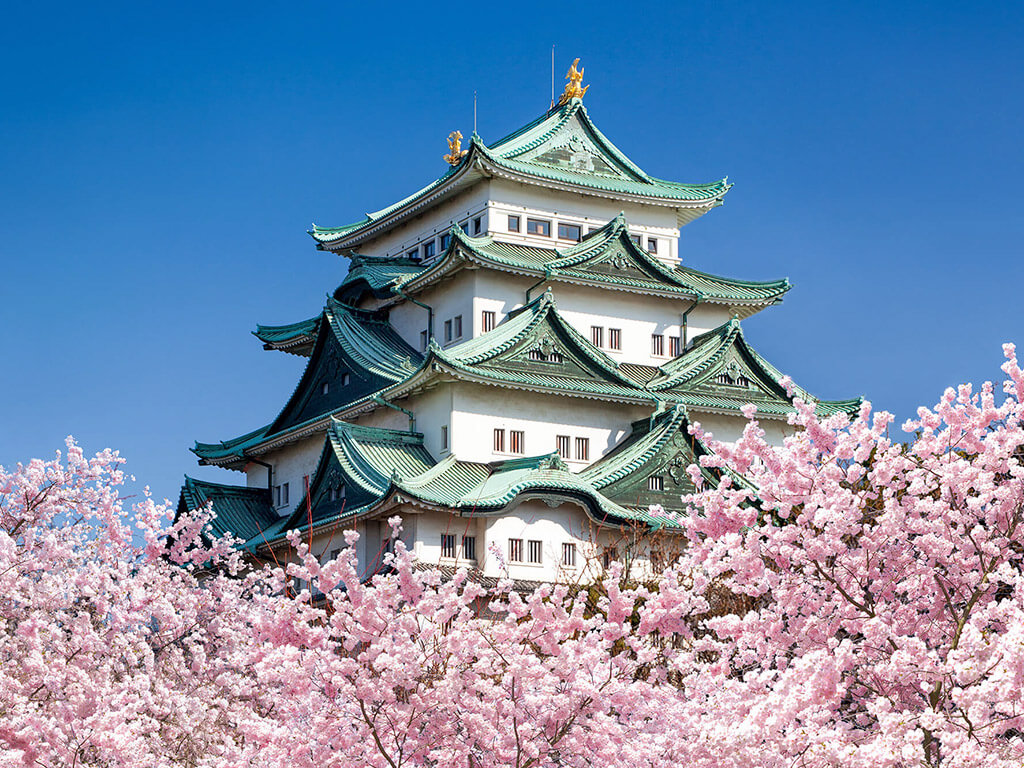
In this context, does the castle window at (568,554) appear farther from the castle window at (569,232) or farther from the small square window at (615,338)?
the castle window at (569,232)

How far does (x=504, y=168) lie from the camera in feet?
143

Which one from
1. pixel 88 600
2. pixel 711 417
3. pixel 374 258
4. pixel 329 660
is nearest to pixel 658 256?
pixel 711 417

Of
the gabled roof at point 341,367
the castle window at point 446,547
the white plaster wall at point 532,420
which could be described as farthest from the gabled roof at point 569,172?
the castle window at point 446,547

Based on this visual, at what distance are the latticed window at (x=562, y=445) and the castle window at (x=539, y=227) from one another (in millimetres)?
7585

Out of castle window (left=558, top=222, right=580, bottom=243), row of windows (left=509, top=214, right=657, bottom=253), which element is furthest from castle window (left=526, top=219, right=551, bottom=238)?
A: castle window (left=558, top=222, right=580, bottom=243)

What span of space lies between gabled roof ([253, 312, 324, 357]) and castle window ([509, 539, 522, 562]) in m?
15.5

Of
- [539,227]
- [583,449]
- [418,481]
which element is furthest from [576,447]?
[539,227]

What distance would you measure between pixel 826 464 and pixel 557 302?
32288 mm

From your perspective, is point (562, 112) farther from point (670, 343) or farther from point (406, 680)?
point (406, 680)

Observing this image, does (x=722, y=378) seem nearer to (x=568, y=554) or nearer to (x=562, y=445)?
(x=562, y=445)

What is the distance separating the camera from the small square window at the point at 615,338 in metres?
44.0

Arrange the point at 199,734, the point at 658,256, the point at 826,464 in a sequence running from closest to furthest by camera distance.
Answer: the point at 826,464 < the point at 199,734 < the point at 658,256

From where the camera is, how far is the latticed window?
134ft

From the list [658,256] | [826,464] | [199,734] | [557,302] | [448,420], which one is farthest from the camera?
[658,256]
